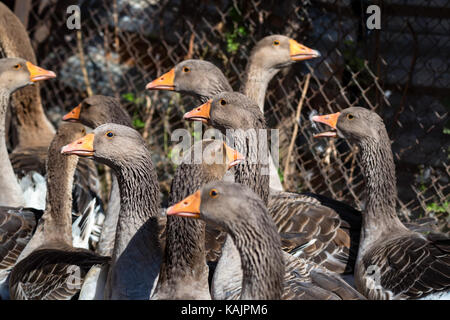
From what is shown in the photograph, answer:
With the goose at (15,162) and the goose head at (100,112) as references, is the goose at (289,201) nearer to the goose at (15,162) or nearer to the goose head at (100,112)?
the goose head at (100,112)

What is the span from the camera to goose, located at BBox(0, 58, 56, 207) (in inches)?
215

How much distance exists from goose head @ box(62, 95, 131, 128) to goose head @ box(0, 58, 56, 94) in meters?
0.75

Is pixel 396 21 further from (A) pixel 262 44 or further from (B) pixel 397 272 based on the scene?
(B) pixel 397 272

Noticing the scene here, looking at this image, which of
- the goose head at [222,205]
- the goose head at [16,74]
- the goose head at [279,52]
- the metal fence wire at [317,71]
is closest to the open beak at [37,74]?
the goose head at [16,74]

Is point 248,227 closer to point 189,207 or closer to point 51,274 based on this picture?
point 189,207

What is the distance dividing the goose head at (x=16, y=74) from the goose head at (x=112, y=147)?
2.22 metres

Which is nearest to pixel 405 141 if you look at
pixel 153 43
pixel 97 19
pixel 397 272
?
pixel 397 272

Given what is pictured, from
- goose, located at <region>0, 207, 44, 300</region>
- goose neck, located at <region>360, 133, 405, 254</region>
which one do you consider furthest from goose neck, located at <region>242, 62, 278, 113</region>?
goose, located at <region>0, 207, 44, 300</region>

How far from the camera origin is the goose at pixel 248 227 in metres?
2.92

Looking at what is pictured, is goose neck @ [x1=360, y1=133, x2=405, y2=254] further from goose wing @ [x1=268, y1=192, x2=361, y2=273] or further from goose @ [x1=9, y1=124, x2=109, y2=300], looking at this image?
goose @ [x1=9, y1=124, x2=109, y2=300]

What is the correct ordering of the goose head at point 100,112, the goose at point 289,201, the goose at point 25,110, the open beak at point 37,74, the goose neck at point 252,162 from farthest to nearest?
the goose at point 25,110 → the open beak at point 37,74 → the goose head at point 100,112 → the goose at point 289,201 → the goose neck at point 252,162

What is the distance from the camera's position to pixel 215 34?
744cm

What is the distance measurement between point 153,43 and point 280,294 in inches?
222

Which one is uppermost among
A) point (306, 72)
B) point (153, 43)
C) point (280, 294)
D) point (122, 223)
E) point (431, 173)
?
point (153, 43)
